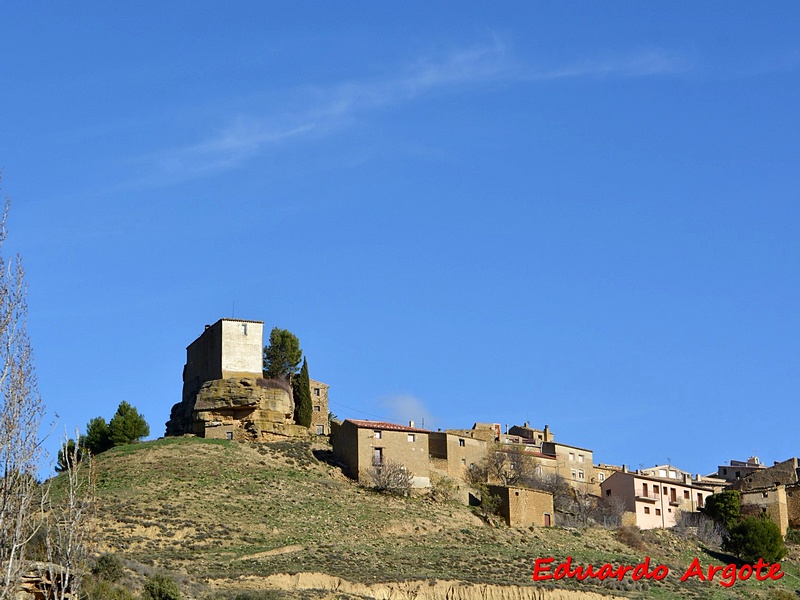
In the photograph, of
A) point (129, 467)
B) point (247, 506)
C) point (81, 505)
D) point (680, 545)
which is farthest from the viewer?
point (680, 545)

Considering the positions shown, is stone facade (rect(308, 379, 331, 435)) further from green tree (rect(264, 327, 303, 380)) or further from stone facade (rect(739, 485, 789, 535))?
stone facade (rect(739, 485, 789, 535))

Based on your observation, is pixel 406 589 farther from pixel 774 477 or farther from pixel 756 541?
pixel 774 477

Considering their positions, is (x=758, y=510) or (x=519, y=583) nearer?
(x=519, y=583)

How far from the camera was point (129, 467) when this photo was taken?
6994cm

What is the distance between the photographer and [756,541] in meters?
74.6

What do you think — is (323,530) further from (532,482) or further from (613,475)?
(613,475)

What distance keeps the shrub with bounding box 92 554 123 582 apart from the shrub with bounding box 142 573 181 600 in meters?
1.01

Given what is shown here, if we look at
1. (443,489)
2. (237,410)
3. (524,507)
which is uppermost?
(237,410)

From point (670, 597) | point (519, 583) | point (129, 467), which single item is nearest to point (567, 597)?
point (519, 583)

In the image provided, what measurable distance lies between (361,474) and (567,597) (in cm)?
1732

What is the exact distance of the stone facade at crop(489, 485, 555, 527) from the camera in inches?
2783

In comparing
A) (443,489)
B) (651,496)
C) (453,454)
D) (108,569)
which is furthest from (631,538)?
(108,569)

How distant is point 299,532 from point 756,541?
91.0 ft

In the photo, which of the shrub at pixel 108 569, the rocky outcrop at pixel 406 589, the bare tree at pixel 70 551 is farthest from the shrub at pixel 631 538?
the bare tree at pixel 70 551
